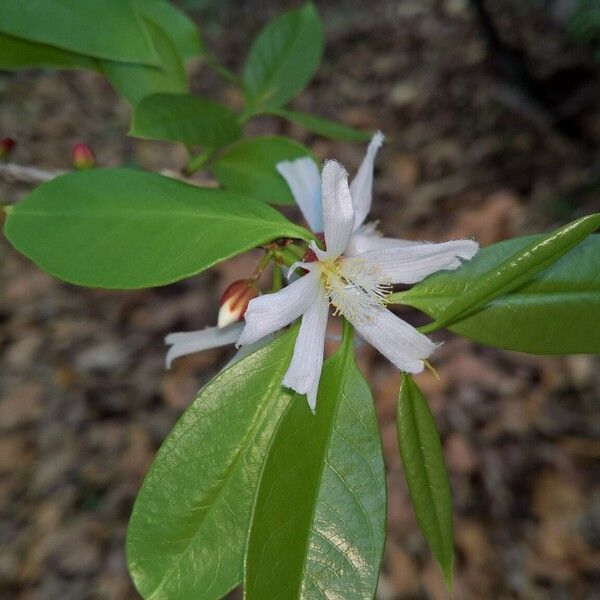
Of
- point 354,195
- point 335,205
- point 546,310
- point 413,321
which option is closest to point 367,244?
point 354,195

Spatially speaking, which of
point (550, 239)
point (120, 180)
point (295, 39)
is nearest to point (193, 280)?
point (295, 39)

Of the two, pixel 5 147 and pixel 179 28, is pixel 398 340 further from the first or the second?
pixel 179 28

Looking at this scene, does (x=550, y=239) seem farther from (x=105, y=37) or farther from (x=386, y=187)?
(x=386, y=187)

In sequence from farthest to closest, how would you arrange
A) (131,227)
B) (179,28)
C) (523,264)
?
1. (179,28)
2. (131,227)
3. (523,264)

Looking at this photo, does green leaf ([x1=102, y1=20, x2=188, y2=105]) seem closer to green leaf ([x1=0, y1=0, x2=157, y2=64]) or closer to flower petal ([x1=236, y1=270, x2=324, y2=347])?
green leaf ([x1=0, y1=0, x2=157, y2=64])

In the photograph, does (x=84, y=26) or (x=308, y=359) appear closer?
(x=308, y=359)

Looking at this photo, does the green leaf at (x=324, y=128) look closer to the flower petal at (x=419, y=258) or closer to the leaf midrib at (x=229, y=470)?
the flower petal at (x=419, y=258)
